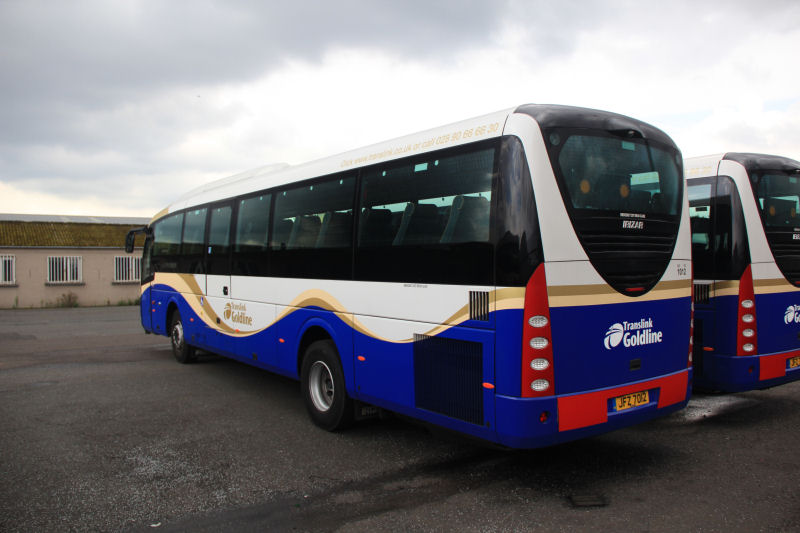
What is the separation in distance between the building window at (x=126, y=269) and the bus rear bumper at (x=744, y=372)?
31.9m

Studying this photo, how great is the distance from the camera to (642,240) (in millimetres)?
→ 5062

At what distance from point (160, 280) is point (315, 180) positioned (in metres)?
6.45

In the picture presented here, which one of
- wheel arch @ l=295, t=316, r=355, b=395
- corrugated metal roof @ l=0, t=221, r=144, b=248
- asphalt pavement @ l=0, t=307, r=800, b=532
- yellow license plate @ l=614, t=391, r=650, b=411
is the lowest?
asphalt pavement @ l=0, t=307, r=800, b=532

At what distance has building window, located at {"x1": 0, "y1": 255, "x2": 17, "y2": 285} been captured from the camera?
29719 millimetres

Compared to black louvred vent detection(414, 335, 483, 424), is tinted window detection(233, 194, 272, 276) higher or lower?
higher

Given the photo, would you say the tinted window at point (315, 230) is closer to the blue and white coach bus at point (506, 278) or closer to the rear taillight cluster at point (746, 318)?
the blue and white coach bus at point (506, 278)

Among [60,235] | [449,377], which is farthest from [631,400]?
[60,235]

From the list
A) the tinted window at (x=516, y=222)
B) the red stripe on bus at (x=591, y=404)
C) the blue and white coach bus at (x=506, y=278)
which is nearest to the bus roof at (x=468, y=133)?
the blue and white coach bus at (x=506, y=278)

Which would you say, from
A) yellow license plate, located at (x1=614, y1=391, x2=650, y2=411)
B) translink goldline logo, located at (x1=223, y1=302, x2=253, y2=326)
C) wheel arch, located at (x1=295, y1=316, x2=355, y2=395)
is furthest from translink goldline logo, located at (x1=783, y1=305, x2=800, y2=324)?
translink goldline logo, located at (x1=223, y1=302, x2=253, y2=326)

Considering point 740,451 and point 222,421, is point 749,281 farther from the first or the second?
point 222,421

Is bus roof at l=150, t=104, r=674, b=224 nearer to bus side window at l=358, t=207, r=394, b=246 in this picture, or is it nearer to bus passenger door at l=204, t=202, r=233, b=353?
bus side window at l=358, t=207, r=394, b=246

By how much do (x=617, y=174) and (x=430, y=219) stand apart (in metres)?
1.61

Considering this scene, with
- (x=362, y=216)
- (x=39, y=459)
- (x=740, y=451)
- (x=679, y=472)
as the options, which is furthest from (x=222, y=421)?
(x=740, y=451)

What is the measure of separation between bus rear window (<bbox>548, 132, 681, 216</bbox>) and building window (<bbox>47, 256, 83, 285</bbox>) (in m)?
32.5
